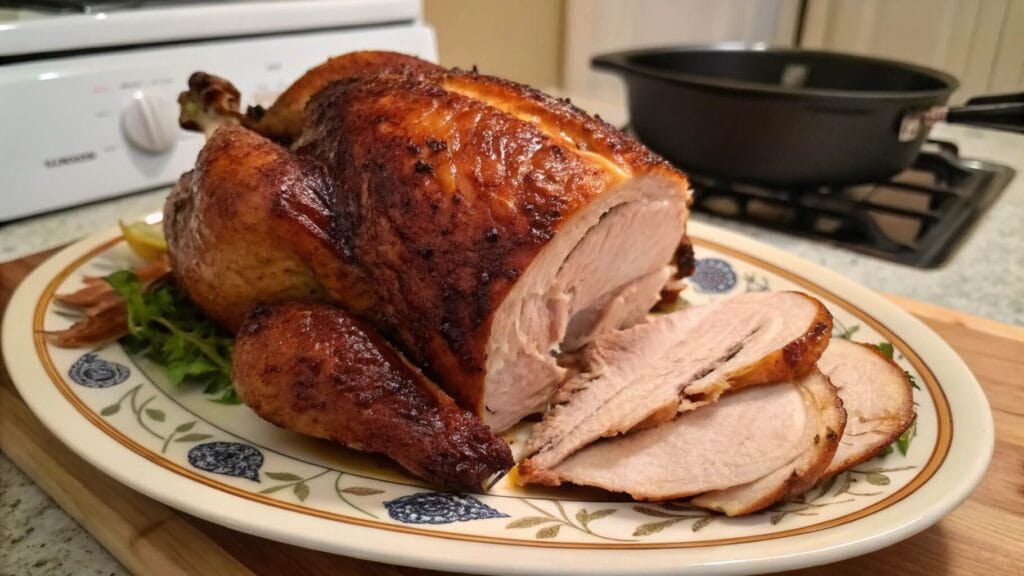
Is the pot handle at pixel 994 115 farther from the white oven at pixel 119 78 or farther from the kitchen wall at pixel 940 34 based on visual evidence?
the white oven at pixel 119 78

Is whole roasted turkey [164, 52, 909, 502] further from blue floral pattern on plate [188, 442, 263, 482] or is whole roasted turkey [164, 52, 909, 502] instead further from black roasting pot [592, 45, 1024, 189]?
black roasting pot [592, 45, 1024, 189]

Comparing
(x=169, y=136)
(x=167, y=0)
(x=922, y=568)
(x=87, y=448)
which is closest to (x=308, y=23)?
(x=167, y=0)

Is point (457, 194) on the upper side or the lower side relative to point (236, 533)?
upper

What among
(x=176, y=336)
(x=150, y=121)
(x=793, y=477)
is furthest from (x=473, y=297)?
(x=150, y=121)

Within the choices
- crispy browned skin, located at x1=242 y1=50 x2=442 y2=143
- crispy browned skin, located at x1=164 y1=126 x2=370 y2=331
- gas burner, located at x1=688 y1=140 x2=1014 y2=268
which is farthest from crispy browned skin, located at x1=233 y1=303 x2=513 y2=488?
gas burner, located at x1=688 y1=140 x2=1014 y2=268

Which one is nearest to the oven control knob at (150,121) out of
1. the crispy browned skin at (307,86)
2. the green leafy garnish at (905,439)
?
the crispy browned skin at (307,86)

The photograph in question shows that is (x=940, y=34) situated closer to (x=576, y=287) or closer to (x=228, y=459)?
(x=576, y=287)
